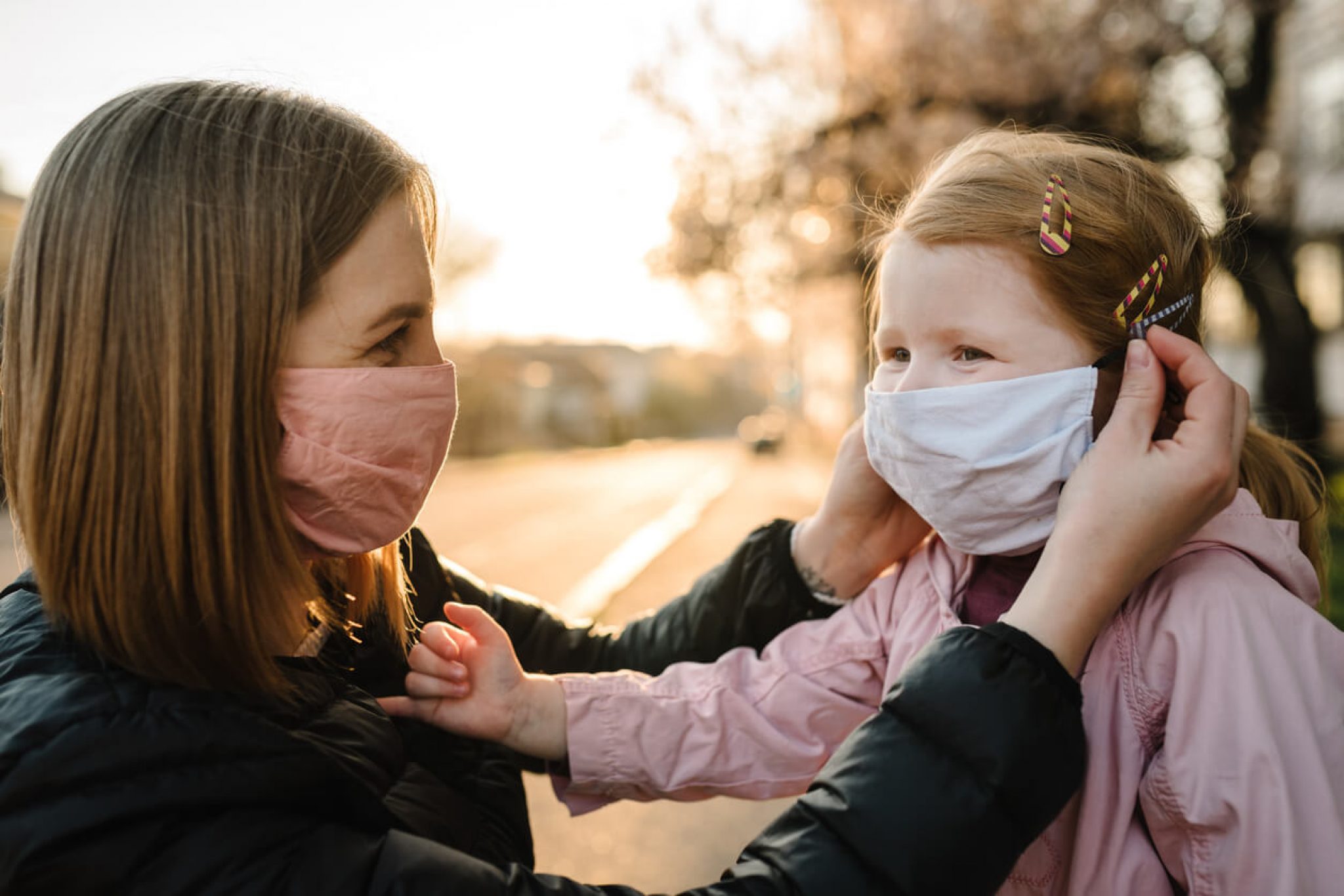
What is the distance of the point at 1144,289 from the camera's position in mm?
1589

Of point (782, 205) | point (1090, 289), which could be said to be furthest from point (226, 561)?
point (782, 205)

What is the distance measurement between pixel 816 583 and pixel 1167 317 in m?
0.78

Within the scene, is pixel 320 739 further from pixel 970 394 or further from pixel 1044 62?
pixel 1044 62

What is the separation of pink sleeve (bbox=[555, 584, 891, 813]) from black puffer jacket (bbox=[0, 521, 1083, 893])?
0.53 meters

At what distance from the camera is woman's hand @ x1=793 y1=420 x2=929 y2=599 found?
75.6 inches

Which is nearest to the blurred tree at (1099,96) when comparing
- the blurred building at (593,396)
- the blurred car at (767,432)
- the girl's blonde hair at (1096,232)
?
the girl's blonde hair at (1096,232)

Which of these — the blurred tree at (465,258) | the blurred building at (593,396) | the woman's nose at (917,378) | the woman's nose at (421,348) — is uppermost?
the woman's nose at (421,348)

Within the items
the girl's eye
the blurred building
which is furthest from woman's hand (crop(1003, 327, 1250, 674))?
the blurred building

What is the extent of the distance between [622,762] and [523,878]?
608 millimetres

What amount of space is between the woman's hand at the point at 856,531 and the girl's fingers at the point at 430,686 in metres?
0.73

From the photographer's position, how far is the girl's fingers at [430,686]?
1.56 m

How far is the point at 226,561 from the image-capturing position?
121cm

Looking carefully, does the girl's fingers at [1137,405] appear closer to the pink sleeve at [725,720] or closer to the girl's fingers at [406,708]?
the pink sleeve at [725,720]

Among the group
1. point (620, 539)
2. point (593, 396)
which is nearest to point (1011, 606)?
point (620, 539)
